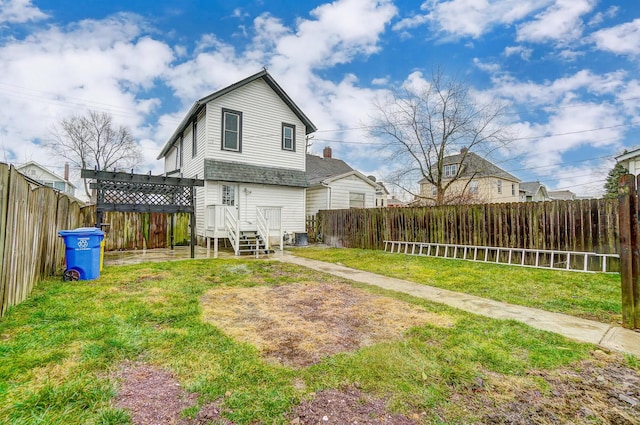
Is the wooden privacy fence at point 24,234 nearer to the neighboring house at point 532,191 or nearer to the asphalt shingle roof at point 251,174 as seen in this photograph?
the asphalt shingle roof at point 251,174

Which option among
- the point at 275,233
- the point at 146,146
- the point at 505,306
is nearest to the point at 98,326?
the point at 505,306

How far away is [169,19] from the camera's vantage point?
14.0m

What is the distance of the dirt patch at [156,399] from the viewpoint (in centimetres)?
206

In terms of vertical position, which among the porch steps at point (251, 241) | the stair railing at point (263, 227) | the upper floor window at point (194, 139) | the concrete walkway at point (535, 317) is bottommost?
the concrete walkway at point (535, 317)

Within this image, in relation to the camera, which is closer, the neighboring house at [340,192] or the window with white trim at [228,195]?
the window with white trim at [228,195]

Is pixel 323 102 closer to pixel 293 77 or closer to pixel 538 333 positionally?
pixel 293 77

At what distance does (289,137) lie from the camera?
15766 mm

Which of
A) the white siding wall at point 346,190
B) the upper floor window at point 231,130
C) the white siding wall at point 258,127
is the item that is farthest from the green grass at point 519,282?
the white siding wall at point 346,190

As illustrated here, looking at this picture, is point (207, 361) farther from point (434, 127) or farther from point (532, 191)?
point (532, 191)

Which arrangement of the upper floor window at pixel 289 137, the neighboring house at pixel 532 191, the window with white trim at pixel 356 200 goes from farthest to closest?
the neighboring house at pixel 532 191 < the window with white trim at pixel 356 200 < the upper floor window at pixel 289 137

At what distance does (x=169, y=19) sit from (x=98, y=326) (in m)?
15.2

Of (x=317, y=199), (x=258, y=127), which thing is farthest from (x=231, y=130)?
(x=317, y=199)

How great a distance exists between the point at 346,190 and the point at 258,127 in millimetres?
6311

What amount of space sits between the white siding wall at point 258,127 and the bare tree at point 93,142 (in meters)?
22.2
